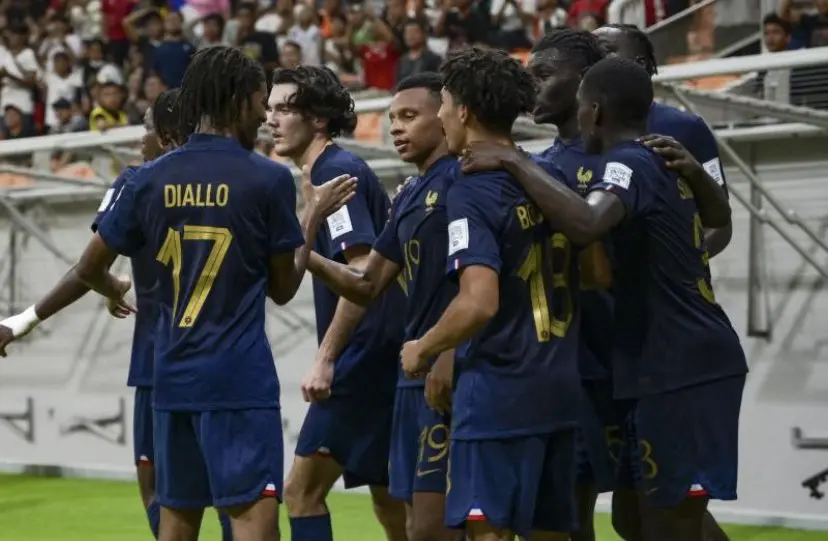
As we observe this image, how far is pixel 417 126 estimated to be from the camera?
5.48 meters

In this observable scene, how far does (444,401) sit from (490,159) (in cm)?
77

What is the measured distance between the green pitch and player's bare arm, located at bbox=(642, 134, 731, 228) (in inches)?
145

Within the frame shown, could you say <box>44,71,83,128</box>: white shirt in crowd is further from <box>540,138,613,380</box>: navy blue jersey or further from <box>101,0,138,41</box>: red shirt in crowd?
<box>540,138,613,380</box>: navy blue jersey

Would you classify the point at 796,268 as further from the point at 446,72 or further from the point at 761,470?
the point at 446,72

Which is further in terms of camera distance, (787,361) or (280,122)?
(787,361)

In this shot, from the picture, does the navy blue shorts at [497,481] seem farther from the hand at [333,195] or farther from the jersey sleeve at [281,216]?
the hand at [333,195]

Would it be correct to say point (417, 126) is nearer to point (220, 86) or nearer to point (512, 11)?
point (220, 86)

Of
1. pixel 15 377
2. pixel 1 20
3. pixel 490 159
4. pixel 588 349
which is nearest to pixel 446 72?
pixel 490 159

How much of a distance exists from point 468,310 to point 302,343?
6956 millimetres

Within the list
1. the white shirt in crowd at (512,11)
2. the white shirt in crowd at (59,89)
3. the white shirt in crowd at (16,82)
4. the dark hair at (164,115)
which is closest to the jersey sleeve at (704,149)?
the dark hair at (164,115)

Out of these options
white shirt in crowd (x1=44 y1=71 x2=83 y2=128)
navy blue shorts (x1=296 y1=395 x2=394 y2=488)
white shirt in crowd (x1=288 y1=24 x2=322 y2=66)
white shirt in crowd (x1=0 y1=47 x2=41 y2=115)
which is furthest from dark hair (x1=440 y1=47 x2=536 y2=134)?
white shirt in crowd (x1=0 y1=47 x2=41 y2=115)

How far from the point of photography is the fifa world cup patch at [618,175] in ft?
15.2

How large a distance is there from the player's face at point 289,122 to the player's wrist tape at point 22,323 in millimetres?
1247

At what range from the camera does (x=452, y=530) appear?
4.83 metres
